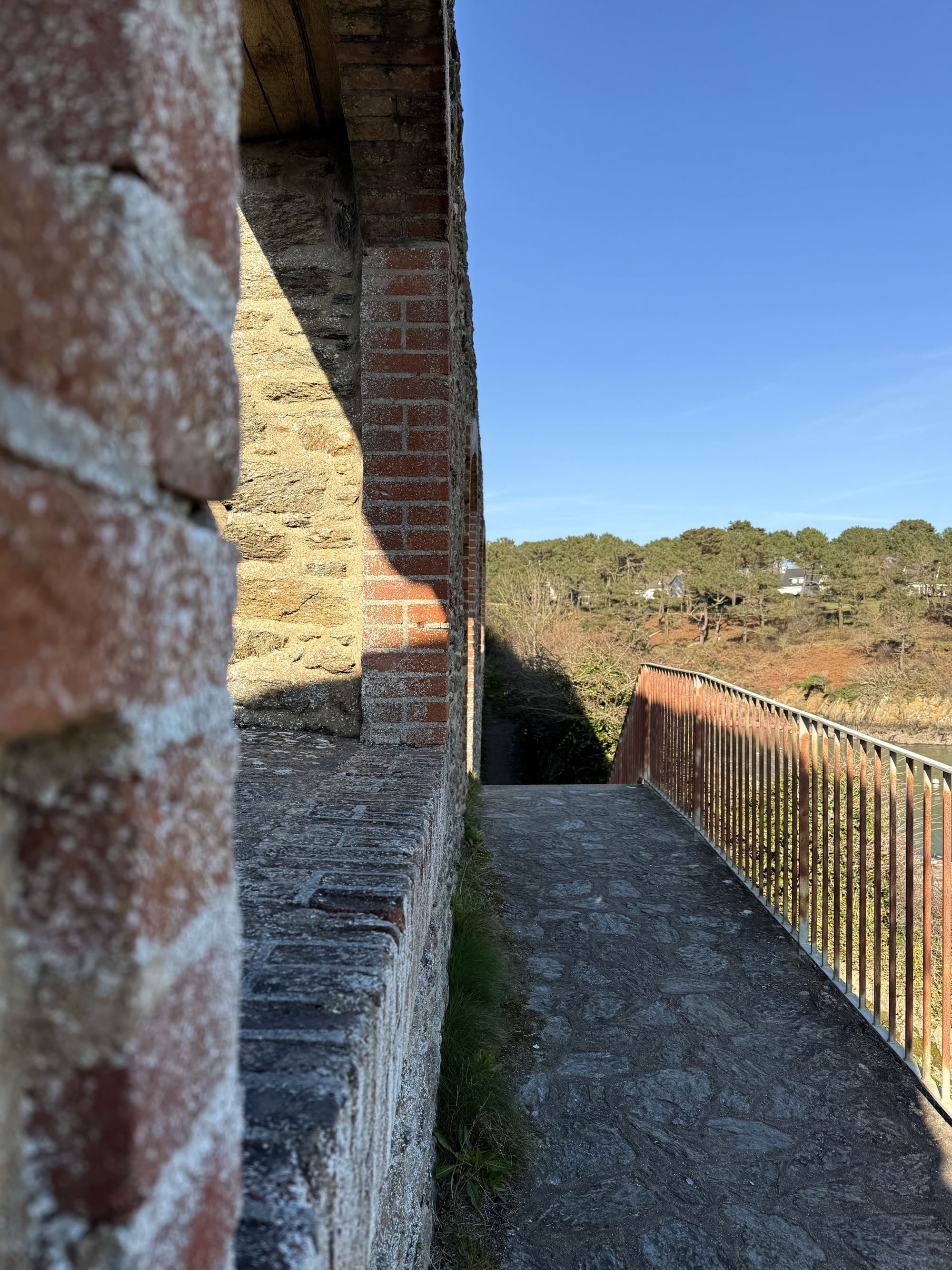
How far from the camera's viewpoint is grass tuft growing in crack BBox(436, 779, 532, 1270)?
8.03 ft

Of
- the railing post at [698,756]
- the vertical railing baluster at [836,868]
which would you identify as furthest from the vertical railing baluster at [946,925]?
the railing post at [698,756]

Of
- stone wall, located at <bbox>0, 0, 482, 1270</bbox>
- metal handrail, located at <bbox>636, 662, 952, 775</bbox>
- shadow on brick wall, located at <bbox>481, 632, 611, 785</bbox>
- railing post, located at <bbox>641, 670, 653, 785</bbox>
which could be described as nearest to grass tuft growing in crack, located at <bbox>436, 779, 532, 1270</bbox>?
stone wall, located at <bbox>0, 0, 482, 1270</bbox>

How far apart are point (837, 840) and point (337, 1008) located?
3376mm

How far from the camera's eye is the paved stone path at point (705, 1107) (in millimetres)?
2473

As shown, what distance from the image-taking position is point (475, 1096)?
9.07 ft

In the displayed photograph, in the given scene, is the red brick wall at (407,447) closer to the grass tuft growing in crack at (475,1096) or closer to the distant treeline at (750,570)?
the grass tuft growing in crack at (475,1096)

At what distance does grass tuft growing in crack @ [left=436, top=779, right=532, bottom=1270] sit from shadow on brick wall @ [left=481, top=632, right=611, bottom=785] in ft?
28.8

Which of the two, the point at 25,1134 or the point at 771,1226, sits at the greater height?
the point at 25,1134

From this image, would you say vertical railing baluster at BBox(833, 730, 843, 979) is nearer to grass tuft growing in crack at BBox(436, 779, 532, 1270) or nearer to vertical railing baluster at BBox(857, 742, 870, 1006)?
vertical railing baluster at BBox(857, 742, 870, 1006)

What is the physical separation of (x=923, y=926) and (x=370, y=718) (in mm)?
2068

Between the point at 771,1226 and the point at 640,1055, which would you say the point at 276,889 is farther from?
the point at 640,1055

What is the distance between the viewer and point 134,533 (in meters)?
0.40

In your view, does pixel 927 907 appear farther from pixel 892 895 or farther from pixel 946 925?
pixel 892 895

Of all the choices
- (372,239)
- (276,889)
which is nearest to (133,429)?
(276,889)
